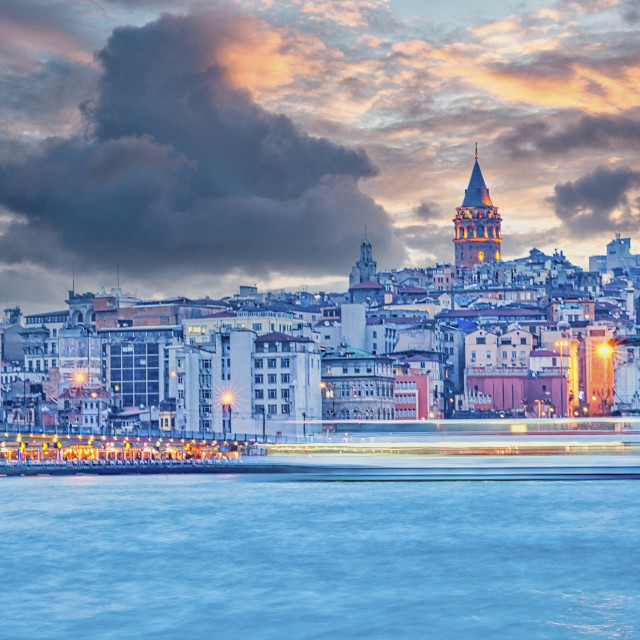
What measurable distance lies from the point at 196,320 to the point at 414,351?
58.6 feet

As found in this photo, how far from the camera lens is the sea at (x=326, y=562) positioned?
2667 cm

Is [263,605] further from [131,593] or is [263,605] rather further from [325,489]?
[325,489]

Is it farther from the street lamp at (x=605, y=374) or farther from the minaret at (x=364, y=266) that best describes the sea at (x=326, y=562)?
the minaret at (x=364, y=266)

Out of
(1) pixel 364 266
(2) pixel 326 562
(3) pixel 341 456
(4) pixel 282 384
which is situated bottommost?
(2) pixel 326 562

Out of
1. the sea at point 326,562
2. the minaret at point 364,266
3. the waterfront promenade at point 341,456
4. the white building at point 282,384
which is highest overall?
the minaret at point 364,266

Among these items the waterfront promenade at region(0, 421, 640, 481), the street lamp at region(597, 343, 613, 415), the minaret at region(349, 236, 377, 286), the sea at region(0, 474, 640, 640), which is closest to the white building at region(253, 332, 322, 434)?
the waterfront promenade at region(0, 421, 640, 481)

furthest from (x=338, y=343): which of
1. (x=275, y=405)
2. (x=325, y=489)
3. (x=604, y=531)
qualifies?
(x=604, y=531)

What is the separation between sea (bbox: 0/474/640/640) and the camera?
26.7 meters

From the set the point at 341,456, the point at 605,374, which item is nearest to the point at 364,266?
the point at 605,374

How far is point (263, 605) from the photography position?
28766 mm

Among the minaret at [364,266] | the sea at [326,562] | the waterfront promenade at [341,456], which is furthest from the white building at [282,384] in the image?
the minaret at [364,266]

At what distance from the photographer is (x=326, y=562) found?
34.6 m

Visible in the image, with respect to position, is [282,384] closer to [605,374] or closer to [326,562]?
[605,374]

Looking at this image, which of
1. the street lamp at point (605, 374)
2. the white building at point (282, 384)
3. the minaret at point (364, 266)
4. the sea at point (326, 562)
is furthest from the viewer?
the minaret at point (364, 266)
